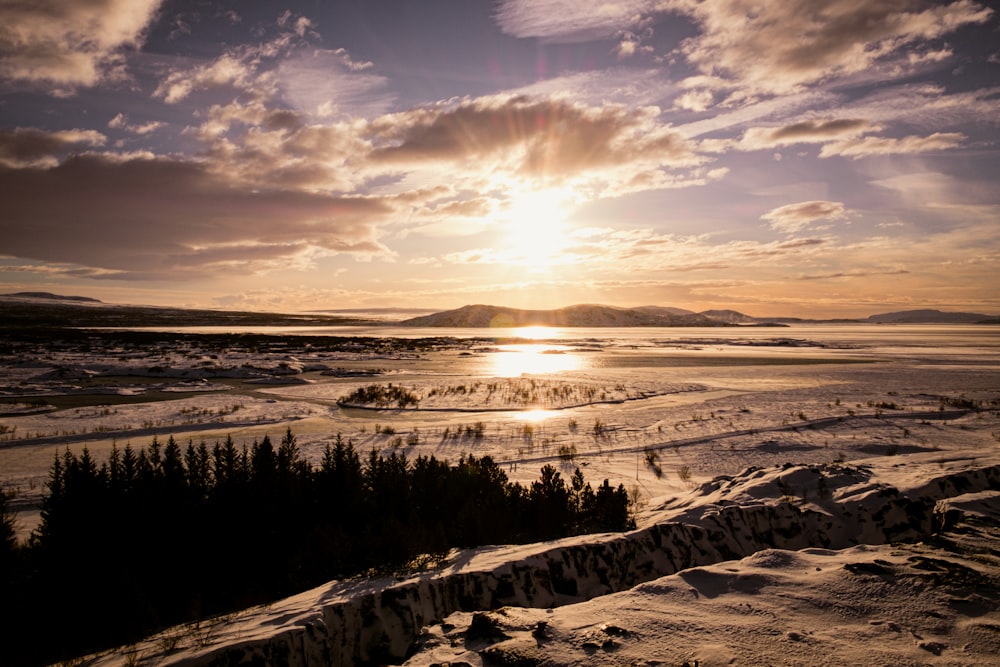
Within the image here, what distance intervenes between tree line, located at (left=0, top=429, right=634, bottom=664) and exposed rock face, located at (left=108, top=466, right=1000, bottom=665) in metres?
0.72

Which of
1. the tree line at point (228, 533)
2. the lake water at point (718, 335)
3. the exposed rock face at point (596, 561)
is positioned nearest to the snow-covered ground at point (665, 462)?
the exposed rock face at point (596, 561)

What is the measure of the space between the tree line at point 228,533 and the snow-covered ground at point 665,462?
0.74m

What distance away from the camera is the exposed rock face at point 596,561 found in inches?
165

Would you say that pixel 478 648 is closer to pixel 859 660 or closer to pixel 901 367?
pixel 859 660

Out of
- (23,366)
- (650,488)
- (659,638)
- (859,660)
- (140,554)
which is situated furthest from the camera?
(23,366)

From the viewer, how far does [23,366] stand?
3275cm

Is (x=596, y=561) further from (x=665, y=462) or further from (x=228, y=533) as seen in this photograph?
(x=665, y=462)

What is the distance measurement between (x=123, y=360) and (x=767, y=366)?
4678 cm

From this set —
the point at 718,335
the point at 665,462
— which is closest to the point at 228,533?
the point at 665,462

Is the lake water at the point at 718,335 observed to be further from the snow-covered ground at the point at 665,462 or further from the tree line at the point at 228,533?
the tree line at the point at 228,533

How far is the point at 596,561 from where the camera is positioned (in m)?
5.31

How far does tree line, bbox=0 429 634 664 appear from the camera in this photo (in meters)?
5.09

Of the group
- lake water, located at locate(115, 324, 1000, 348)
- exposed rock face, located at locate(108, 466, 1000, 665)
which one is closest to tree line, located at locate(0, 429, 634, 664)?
exposed rock face, located at locate(108, 466, 1000, 665)

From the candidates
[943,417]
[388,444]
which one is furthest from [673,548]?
[943,417]
